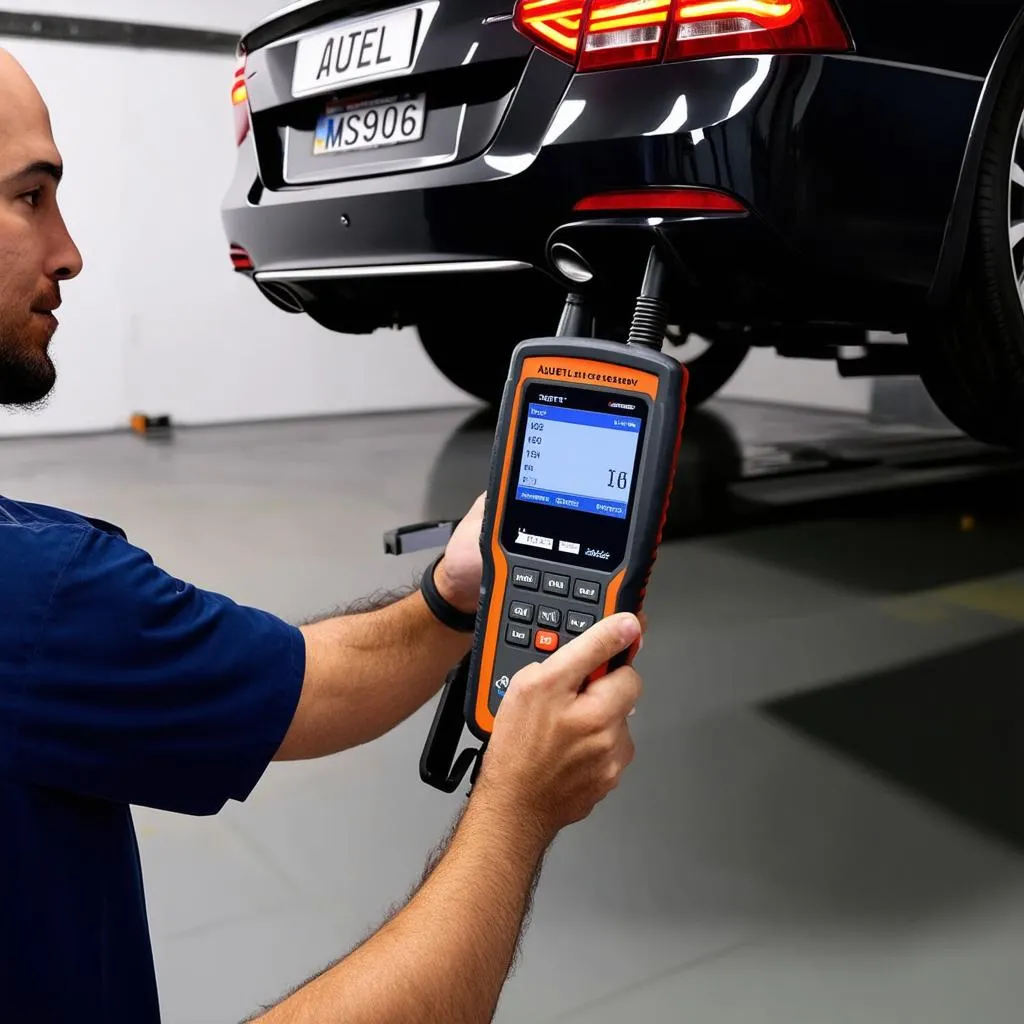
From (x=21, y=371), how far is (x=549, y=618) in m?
0.37

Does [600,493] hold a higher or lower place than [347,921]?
higher

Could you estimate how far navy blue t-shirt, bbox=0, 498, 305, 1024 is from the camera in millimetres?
559

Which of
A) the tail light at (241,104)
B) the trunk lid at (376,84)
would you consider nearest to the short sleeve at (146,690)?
the trunk lid at (376,84)

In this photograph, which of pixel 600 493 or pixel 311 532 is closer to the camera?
pixel 600 493

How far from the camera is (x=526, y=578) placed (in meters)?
0.77

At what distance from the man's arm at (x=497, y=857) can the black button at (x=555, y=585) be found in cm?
8

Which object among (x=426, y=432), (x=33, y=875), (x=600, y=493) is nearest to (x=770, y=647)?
(x=600, y=493)

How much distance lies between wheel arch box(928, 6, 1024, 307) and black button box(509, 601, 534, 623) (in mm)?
913

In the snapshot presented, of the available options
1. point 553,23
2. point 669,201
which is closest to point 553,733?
point 669,201

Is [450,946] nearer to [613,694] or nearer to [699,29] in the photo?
[613,694]

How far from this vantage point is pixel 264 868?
1155 mm

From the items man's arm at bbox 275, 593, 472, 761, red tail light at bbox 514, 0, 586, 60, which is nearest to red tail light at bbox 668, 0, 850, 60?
red tail light at bbox 514, 0, 586, 60

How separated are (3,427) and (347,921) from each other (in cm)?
360

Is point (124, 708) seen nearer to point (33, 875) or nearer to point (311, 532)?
point (33, 875)
